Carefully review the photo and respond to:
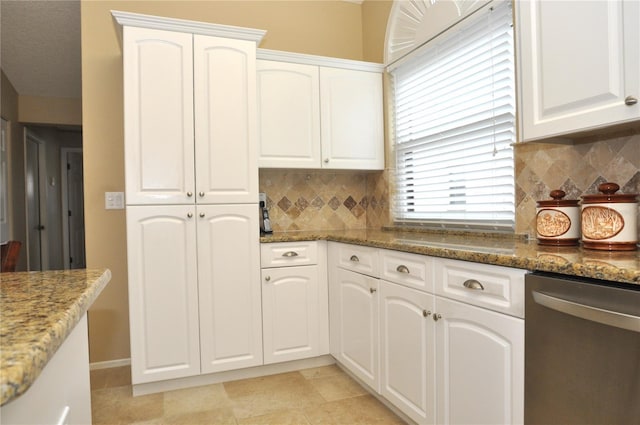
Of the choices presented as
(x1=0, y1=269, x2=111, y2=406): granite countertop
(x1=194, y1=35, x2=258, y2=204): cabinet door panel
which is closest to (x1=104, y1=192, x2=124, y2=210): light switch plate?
(x1=194, y1=35, x2=258, y2=204): cabinet door panel

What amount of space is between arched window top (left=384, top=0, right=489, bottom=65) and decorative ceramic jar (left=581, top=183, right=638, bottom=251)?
123 centimetres

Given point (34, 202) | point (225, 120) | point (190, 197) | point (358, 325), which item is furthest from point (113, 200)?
point (34, 202)

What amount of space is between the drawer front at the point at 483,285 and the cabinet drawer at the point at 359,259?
1.73 ft

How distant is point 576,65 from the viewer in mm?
1410

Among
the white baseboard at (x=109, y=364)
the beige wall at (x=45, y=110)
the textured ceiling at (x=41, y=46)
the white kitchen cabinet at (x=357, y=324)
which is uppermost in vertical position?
the textured ceiling at (x=41, y=46)

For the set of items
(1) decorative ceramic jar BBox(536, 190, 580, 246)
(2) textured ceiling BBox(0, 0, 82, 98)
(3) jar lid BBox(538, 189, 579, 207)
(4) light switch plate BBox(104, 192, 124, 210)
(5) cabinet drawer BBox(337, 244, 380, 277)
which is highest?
(2) textured ceiling BBox(0, 0, 82, 98)

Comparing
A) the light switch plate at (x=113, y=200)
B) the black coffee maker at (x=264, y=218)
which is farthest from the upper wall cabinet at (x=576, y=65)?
the light switch plate at (x=113, y=200)

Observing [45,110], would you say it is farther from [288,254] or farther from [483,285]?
[483,285]

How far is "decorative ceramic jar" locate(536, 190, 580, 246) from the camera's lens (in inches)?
63.9

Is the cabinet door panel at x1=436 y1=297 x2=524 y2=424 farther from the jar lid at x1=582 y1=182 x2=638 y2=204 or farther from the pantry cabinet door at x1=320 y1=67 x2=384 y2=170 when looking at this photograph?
the pantry cabinet door at x1=320 y1=67 x2=384 y2=170

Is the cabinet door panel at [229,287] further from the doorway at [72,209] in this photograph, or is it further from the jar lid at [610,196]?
the doorway at [72,209]

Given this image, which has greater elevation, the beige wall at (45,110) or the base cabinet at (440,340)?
the beige wall at (45,110)

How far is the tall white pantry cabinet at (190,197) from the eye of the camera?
2.38 m

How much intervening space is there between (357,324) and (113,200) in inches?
72.0
